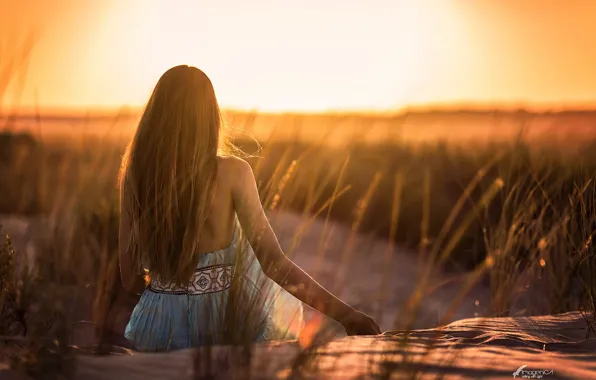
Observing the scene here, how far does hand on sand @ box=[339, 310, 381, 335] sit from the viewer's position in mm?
2025

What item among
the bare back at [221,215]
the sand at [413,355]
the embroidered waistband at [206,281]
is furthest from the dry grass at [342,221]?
the embroidered waistband at [206,281]

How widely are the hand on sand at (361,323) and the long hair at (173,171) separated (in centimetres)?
51

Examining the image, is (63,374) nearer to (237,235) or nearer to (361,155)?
(237,235)

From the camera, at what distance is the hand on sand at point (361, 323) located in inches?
79.7

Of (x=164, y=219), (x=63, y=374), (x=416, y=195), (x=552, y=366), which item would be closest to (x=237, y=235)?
(x=164, y=219)

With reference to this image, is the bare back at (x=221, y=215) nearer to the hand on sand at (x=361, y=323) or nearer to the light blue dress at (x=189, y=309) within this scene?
the light blue dress at (x=189, y=309)

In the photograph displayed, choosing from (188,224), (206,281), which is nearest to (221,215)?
(188,224)

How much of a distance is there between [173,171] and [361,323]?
70cm

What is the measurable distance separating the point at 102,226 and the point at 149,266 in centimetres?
269

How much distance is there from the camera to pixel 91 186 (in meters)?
3.17

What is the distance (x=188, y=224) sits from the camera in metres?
2.15

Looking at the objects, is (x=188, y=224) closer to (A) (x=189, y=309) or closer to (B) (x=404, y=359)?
(A) (x=189, y=309)

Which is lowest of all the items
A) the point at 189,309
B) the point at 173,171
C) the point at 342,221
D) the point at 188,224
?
the point at 342,221

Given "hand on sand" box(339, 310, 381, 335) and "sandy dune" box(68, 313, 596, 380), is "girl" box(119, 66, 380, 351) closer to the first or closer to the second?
"hand on sand" box(339, 310, 381, 335)
